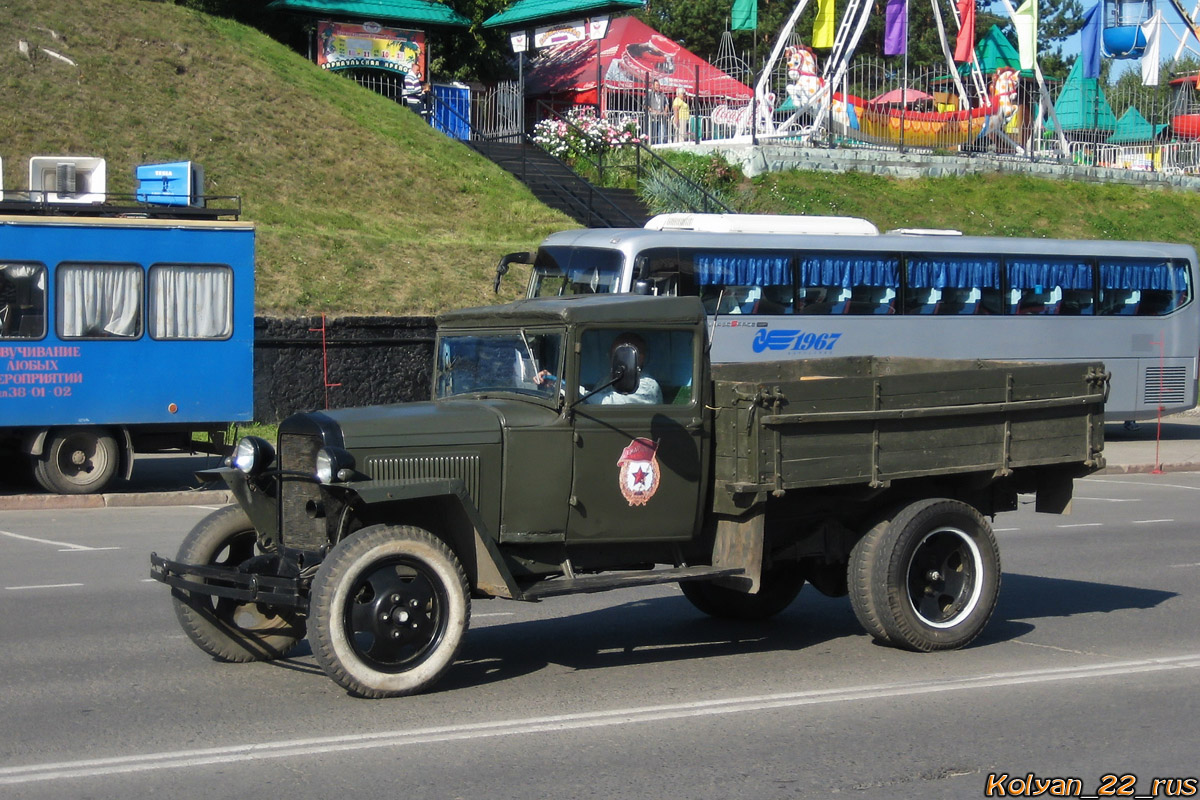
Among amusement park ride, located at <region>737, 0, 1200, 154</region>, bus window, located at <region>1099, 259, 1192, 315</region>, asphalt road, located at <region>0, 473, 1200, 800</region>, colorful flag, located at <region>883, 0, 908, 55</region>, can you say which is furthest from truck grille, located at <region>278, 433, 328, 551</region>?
colorful flag, located at <region>883, 0, 908, 55</region>

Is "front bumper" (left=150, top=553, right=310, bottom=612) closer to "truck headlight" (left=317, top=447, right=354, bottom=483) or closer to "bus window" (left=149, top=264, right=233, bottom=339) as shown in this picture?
"truck headlight" (left=317, top=447, right=354, bottom=483)

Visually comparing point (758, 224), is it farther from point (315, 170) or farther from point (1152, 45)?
point (1152, 45)

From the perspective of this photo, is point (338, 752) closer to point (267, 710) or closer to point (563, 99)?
point (267, 710)

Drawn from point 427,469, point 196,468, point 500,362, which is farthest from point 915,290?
point 427,469

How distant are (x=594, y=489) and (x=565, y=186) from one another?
84.9ft

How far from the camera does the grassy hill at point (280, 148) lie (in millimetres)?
25219

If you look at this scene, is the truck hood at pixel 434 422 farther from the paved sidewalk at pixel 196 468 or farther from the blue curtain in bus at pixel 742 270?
the blue curtain in bus at pixel 742 270

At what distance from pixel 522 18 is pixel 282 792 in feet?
114

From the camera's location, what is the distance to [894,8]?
3688 centimetres

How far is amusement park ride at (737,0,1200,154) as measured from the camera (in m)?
36.1

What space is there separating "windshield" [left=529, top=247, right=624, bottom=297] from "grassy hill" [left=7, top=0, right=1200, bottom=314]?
4.27 m

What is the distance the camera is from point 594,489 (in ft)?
23.8

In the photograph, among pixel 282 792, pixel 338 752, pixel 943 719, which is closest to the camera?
pixel 282 792

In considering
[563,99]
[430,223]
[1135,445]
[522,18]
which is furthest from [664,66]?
[1135,445]
